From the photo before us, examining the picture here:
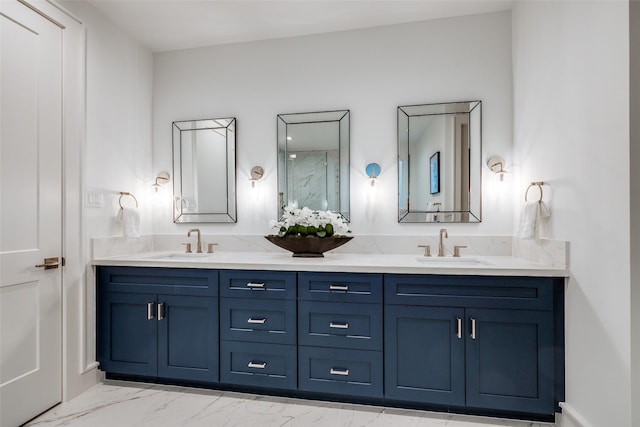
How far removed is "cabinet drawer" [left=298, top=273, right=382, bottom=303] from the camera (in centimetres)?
214

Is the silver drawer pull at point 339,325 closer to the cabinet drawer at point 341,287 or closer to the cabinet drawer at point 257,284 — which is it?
the cabinet drawer at point 341,287

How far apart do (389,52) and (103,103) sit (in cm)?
218

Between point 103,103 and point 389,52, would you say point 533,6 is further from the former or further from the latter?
point 103,103

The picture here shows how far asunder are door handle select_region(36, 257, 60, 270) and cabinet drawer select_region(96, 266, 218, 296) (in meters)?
0.31

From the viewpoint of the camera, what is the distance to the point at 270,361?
226cm

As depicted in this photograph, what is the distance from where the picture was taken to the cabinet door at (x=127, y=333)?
2424 millimetres

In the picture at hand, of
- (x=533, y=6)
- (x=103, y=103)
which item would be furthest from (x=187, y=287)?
(x=533, y=6)

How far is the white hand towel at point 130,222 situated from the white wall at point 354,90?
0.44 meters

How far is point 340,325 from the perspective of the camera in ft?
7.14

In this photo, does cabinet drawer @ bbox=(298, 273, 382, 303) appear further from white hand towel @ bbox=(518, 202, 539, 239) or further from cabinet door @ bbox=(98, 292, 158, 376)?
cabinet door @ bbox=(98, 292, 158, 376)

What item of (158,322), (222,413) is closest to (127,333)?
(158,322)

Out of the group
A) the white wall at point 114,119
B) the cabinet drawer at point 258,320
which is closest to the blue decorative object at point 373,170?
the cabinet drawer at point 258,320

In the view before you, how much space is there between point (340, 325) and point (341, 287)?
23 centimetres

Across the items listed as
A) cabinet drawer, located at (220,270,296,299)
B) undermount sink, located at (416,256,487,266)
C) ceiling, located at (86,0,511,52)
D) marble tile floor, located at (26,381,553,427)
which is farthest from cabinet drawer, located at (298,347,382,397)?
ceiling, located at (86,0,511,52)
